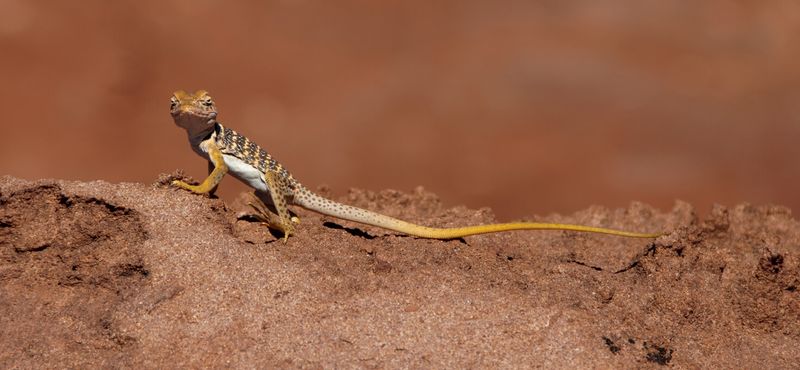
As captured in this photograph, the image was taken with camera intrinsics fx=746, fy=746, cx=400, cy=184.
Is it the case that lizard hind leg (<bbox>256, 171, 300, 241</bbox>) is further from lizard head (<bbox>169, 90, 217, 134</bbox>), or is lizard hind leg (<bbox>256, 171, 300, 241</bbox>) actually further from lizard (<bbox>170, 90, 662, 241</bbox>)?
lizard head (<bbox>169, 90, 217, 134</bbox>)

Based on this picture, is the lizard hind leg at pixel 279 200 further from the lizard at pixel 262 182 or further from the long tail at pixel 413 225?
the long tail at pixel 413 225

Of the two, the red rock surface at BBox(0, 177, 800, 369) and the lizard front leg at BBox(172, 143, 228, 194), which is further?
the lizard front leg at BBox(172, 143, 228, 194)

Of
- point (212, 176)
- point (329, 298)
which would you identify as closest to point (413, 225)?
point (329, 298)

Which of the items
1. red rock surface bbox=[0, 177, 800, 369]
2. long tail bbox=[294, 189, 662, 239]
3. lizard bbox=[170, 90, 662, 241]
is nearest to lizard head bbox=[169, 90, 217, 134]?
lizard bbox=[170, 90, 662, 241]

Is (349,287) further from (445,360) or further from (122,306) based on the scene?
(122,306)

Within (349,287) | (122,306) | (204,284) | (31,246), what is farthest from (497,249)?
(31,246)

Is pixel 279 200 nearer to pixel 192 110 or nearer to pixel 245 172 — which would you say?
pixel 245 172
